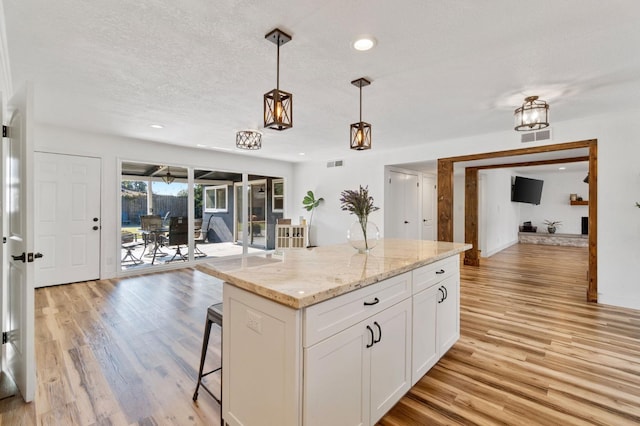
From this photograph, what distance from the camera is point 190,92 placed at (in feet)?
10.4

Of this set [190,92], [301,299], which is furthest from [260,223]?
[301,299]

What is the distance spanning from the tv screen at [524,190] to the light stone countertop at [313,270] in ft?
28.4

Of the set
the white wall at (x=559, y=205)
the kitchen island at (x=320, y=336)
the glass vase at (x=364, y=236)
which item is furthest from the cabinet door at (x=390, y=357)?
the white wall at (x=559, y=205)

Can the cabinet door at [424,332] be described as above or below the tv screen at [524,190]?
below

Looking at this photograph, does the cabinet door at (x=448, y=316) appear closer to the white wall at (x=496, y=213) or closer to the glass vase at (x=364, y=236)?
the glass vase at (x=364, y=236)

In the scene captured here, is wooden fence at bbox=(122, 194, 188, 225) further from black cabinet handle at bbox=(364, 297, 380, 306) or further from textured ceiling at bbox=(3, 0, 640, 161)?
black cabinet handle at bbox=(364, 297, 380, 306)

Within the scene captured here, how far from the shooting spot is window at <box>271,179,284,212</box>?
8.07 meters

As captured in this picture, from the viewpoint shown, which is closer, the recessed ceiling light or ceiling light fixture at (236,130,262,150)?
the recessed ceiling light

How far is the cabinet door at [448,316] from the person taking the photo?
94.9 inches

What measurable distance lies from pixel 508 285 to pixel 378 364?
403 centimetres

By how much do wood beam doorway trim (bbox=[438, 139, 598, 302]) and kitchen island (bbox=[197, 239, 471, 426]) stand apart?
3331 mm

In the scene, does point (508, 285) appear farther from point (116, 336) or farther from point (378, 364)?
point (116, 336)

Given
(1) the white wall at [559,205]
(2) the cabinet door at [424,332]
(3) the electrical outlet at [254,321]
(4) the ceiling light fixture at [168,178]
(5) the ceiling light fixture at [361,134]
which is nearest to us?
(3) the electrical outlet at [254,321]

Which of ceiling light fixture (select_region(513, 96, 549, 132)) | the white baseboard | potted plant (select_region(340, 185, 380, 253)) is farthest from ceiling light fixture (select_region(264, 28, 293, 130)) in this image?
the white baseboard
